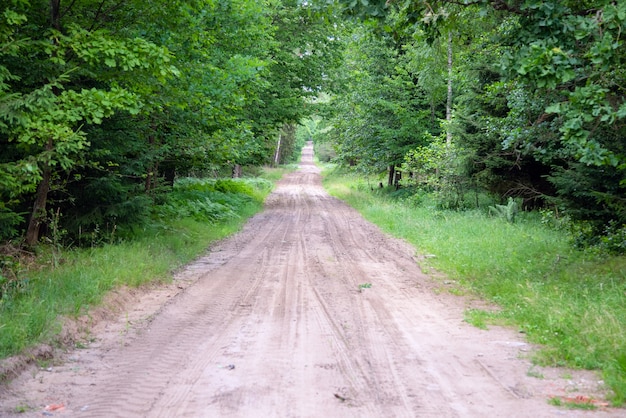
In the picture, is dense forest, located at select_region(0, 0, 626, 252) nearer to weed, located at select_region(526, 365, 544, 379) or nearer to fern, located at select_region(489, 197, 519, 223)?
fern, located at select_region(489, 197, 519, 223)

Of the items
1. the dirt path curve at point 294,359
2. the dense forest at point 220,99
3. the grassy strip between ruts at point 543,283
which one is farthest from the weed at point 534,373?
the dense forest at point 220,99

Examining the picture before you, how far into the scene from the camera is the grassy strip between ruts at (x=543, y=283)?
19.6 feet

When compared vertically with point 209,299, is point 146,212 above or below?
above

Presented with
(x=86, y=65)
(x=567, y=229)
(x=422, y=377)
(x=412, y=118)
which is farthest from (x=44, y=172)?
(x=412, y=118)

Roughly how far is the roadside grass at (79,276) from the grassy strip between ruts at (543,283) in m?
5.46

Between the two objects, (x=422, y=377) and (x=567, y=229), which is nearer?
(x=422, y=377)

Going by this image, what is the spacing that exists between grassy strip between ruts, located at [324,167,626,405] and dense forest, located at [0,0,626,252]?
1.10 m

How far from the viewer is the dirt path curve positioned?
4.68m

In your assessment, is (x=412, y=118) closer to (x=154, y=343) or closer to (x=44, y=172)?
(x=44, y=172)

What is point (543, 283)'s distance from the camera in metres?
8.95

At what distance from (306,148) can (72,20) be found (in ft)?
520

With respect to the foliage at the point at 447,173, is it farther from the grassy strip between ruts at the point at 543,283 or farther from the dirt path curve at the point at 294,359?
the dirt path curve at the point at 294,359

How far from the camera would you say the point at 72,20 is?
10.2 metres

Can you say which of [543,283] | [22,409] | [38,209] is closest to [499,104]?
[543,283]
